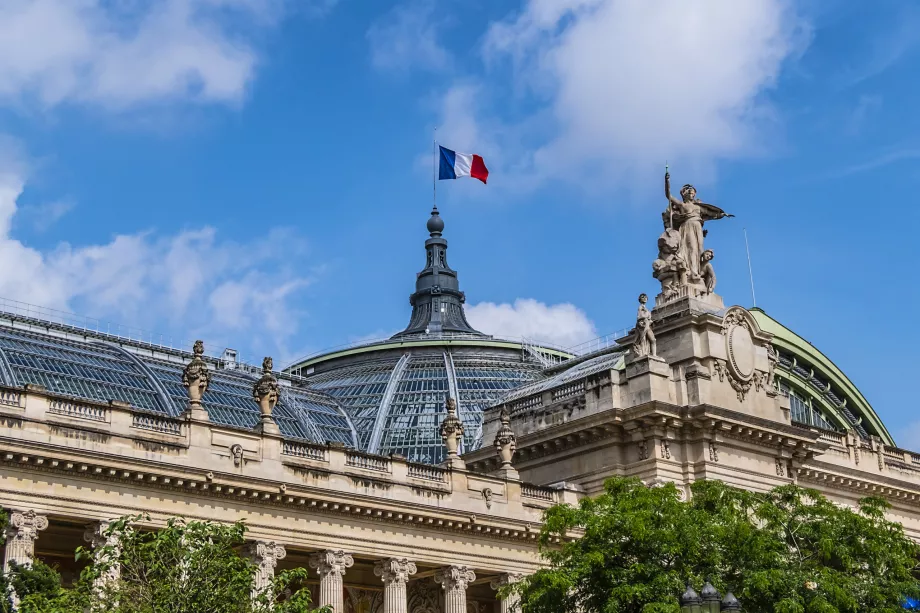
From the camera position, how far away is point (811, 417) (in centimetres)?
8850

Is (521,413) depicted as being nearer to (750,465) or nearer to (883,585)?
(750,465)

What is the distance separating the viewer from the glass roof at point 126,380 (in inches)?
2542

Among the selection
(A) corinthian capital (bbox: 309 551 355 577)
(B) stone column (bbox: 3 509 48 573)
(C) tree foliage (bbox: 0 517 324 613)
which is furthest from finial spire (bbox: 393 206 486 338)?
(C) tree foliage (bbox: 0 517 324 613)

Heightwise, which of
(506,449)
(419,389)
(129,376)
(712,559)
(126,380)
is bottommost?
(712,559)

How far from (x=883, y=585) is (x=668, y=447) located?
627 inches

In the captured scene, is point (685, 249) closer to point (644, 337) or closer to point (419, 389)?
point (644, 337)

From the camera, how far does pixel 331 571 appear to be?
50.1 metres

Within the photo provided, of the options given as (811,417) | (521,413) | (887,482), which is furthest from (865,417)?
(521,413)

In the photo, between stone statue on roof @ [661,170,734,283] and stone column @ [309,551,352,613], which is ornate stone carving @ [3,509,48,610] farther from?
stone statue on roof @ [661,170,734,283]

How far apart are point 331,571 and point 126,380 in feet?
74.9

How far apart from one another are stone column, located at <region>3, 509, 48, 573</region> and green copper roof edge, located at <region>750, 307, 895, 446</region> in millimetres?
53470

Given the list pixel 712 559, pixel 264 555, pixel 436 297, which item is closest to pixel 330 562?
pixel 264 555

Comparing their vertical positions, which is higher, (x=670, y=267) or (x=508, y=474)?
(x=670, y=267)

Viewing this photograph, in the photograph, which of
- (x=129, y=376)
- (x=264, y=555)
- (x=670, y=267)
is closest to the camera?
(x=264, y=555)
